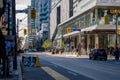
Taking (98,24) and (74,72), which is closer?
(74,72)

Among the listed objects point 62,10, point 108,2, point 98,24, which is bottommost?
point 98,24

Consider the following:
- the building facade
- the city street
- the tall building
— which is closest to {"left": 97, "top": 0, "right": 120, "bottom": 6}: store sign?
the building facade

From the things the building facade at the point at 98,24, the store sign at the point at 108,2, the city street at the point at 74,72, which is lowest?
the city street at the point at 74,72

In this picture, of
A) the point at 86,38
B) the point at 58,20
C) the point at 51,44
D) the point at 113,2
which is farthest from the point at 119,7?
the point at 51,44

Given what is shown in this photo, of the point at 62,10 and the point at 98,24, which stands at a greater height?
the point at 62,10

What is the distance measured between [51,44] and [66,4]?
41919 mm

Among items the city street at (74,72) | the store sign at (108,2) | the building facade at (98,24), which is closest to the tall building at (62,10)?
the building facade at (98,24)

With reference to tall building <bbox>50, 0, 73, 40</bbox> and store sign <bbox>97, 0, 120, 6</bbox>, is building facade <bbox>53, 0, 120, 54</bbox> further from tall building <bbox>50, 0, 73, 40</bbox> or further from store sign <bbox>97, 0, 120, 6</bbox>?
tall building <bbox>50, 0, 73, 40</bbox>

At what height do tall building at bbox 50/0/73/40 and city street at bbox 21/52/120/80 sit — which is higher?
tall building at bbox 50/0/73/40

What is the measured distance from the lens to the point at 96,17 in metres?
90.9

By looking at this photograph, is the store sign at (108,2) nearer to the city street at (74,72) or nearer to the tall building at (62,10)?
the city street at (74,72)

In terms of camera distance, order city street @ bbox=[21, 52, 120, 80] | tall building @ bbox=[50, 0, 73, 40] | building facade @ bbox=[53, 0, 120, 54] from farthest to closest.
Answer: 1. tall building @ bbox=[50, 0, 73, 40]
2. building facade @ bbox=[53, 0, 120, 54]
3. city street @ bbox=[21, 52, 120, 80]

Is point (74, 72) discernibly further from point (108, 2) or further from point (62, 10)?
point (62, 10)

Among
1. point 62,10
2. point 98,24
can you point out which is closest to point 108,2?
point 98,24
